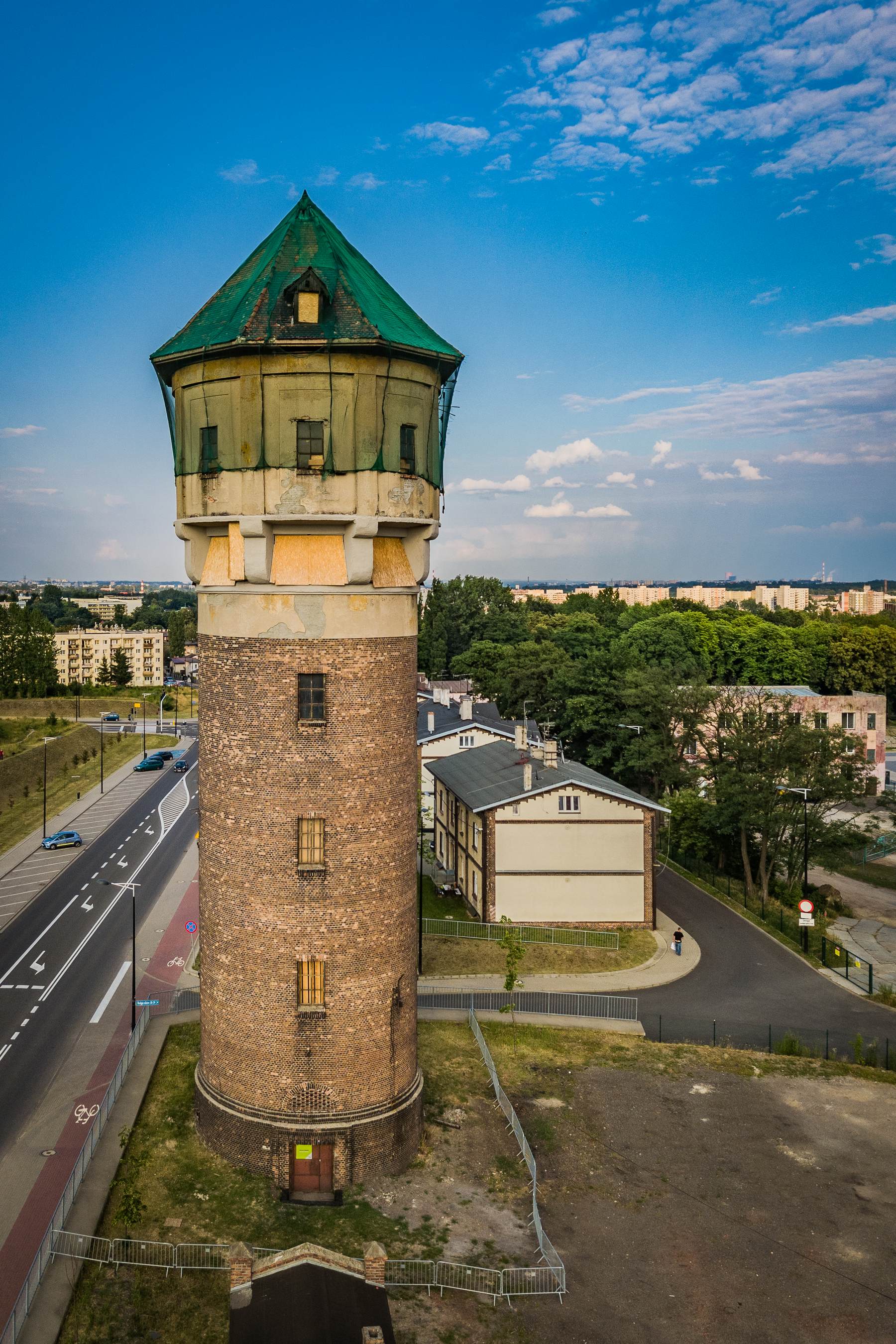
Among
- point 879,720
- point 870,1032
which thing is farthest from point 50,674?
point 870,1032

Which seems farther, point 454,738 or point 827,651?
point 827,651

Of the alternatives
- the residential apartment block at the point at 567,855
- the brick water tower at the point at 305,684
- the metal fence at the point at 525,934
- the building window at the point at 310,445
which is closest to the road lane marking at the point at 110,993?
the metal fence at the point at 525,934

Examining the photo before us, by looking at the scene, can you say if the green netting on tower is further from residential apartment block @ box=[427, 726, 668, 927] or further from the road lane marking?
residential apartment block @ box=[427, 726, 668, 927]

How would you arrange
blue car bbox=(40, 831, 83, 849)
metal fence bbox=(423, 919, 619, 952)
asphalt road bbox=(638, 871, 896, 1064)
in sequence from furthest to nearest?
blue car bbox=(40, 831, 83, 849) < metal fence bbox=(423, 919, 619, 952) < asphalt road bbox=(638, 871, 896, 1064)

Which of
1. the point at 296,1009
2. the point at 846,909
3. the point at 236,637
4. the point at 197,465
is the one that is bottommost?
the point at 846,909

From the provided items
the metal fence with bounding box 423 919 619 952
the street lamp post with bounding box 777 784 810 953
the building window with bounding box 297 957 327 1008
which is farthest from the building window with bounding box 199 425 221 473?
the street lamp post with bounding box 777 784 810 953

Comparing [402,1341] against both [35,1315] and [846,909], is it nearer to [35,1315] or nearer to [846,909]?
[35,1315]

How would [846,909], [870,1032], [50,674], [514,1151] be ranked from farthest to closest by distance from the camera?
[50,674] < [846,909] < [870,1032] < [514,1151]
